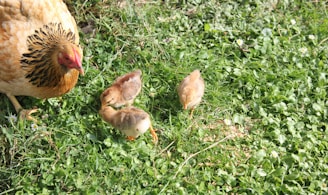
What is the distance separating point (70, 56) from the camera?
3941 mm

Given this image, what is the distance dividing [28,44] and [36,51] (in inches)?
3.2

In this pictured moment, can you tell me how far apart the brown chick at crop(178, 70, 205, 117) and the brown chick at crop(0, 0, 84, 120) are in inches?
35.6

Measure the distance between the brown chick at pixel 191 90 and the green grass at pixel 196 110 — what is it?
18cm

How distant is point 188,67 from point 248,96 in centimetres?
63

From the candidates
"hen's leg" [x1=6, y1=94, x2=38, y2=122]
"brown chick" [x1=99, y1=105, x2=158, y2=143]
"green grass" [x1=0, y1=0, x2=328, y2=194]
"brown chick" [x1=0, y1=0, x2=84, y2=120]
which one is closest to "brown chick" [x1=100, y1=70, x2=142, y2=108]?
"brown chick" [x1=99, y1=105, x2=158, y2=143]

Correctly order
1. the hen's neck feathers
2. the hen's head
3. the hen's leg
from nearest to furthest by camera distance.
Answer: the hen's head, the hen's neck feathers, the hen's leg

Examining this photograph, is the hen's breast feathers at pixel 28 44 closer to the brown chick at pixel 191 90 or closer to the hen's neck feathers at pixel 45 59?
the hen's neck feathers at pixel 45 59

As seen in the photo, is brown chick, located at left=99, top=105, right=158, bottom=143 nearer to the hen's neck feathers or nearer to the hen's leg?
the hen's neck feathers

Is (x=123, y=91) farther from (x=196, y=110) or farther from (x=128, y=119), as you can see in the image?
(x=196, y=110)

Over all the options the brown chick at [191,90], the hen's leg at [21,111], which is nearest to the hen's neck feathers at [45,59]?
the hen's leg at [21,111]

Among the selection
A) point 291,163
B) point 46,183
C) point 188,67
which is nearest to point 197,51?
point 188,67

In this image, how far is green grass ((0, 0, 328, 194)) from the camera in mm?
4020

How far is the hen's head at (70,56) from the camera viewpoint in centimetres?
394

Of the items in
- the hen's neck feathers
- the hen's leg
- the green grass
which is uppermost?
the hen's neck feathers
